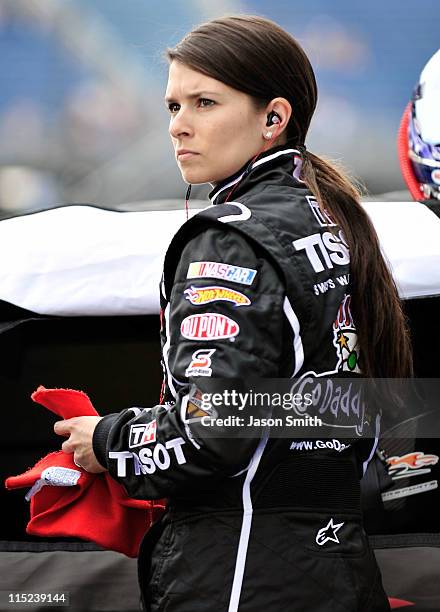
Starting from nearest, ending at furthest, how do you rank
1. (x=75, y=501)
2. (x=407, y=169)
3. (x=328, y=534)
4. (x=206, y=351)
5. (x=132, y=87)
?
1. (x=206, y=351)
2. (x=328, y=534)
3. (x=75, y=501)
4. (x=407, y=169)
5. (x=132, y=87)

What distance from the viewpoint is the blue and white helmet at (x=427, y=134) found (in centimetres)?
255

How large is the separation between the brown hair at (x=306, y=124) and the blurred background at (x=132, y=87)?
9.28 feet

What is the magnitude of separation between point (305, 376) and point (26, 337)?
2.89 feet

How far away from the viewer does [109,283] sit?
1928 mm

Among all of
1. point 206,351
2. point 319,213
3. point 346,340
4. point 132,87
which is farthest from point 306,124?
point 132,87

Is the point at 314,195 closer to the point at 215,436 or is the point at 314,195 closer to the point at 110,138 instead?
the point at 215,436

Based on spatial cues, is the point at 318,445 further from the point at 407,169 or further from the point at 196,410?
the point at 407,169

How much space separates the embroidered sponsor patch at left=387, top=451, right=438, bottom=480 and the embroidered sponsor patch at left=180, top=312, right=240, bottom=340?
3.24 feet

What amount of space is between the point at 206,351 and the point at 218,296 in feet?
0.24

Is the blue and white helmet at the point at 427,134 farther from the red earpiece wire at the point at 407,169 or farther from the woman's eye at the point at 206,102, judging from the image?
the woman's eye at the point at 206,102

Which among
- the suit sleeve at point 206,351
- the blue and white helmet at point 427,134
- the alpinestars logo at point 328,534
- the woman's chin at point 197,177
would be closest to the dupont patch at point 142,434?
the suit sleeve at point 206,351

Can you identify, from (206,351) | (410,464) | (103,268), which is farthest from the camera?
(410,464)

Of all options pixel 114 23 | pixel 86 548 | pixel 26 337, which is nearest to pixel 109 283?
pixel 26 337

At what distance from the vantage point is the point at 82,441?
1.35 m
